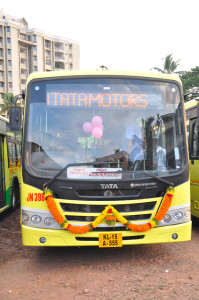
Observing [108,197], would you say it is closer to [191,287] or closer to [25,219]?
[25,219]

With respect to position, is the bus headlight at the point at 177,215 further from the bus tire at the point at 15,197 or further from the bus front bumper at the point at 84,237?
the bus tire at the point at 15,197

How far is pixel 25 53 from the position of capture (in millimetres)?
72500

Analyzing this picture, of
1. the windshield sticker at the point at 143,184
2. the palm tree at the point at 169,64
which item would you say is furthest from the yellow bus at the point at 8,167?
the palm tree at the point at 169,64

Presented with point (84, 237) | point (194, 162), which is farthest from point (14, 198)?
point (84, 237)

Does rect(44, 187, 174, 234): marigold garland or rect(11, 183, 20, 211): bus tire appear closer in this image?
rect(44, 187, 174, 234): marigold garland

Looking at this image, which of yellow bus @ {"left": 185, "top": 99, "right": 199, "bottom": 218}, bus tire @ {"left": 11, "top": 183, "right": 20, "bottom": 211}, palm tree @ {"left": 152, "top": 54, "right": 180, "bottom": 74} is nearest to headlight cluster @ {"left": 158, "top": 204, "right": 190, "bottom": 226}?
yellow bus @ {"left": 185, "top": 99, "right": 199, "bottom": 218}

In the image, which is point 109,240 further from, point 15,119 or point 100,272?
Result: point 15,119

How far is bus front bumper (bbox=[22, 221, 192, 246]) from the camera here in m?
5.66

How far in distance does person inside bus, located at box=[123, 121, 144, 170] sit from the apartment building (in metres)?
62.5

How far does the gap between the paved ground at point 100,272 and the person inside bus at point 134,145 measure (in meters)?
1.65

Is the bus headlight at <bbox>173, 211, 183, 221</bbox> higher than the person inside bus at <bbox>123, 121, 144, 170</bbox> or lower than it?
lower

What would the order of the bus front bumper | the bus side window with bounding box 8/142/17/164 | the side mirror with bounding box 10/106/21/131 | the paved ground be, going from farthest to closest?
1. the bus side window with bounding box 8/142/17/164
2. the side mirror with bounding box 10/106/21/131
3. the bus front bumper
4. the paved ground

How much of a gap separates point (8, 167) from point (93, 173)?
617cm

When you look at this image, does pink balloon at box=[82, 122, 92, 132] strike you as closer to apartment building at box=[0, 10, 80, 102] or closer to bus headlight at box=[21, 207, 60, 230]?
bus headlight at box=[21, 207, 60, 230]
